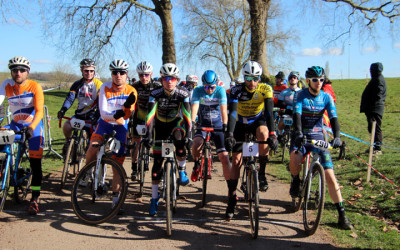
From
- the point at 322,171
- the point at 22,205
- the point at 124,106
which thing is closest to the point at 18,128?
the point at 22,205

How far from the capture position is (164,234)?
181 inches

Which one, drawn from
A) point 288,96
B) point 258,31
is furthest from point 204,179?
point 258,31

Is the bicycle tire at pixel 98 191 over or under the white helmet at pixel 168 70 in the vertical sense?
under

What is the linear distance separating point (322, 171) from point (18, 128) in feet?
15.1

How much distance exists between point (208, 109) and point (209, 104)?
0.45ft

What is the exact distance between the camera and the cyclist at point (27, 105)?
529 centimetres

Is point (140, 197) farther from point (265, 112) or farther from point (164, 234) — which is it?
point (265, 112)

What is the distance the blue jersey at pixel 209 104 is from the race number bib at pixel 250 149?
5.95ft

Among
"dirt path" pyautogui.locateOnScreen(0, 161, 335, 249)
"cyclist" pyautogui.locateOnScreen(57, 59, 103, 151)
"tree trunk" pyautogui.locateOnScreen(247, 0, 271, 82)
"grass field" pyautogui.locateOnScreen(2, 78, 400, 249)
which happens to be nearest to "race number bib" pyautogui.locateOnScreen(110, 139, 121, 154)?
"dirt path" pyautogui.locateOnScreen(0, 161, 335, 249)

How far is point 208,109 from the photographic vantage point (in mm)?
6996

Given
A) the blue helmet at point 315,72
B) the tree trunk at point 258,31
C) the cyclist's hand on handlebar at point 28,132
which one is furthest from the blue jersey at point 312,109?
the tree trunk at point 258,31

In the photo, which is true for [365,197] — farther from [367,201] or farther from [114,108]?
[114,108]

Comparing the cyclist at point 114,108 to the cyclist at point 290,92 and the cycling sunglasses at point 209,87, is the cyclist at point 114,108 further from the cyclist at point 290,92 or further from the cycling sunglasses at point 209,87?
the cyclist at point 290,92

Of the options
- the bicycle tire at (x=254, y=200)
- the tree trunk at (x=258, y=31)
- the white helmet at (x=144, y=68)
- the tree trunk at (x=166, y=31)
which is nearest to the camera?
the bicycle tire at (x=254, y=200)
